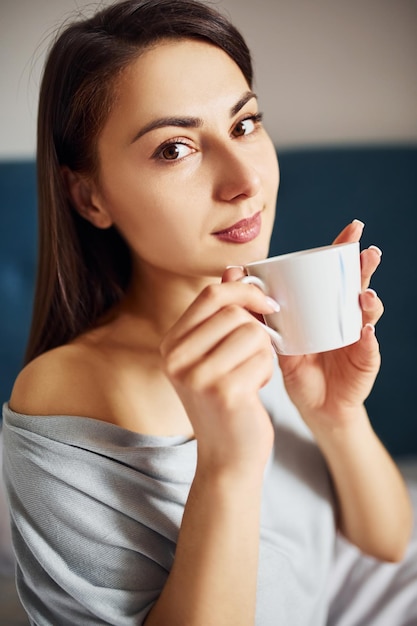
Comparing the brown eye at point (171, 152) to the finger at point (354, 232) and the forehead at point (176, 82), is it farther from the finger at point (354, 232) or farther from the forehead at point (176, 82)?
the finger at point (354, 232)

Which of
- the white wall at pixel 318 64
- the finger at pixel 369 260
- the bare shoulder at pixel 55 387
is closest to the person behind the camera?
the finger at pixel 369 260

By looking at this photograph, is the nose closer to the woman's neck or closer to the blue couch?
the woman's neck

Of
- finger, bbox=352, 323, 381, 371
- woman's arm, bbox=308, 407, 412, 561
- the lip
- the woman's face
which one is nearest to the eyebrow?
the woman's face

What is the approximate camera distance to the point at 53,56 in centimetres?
93

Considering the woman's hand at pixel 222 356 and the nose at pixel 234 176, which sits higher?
the nose at pixel 234 176

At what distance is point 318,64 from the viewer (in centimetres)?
140

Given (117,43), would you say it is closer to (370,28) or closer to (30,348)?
(30,348)

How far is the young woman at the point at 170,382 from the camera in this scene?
2.18ft

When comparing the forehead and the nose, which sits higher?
the forehead

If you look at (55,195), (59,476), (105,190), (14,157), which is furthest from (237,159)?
(14,157)

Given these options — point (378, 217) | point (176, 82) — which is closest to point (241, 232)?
point (176, 82)

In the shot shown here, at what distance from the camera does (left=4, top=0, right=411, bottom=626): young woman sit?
0.66 meters

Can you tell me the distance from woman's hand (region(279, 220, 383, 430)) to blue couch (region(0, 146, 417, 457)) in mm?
525

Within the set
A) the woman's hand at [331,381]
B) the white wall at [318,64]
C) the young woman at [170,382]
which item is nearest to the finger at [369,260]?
the young woman at [170,382]
